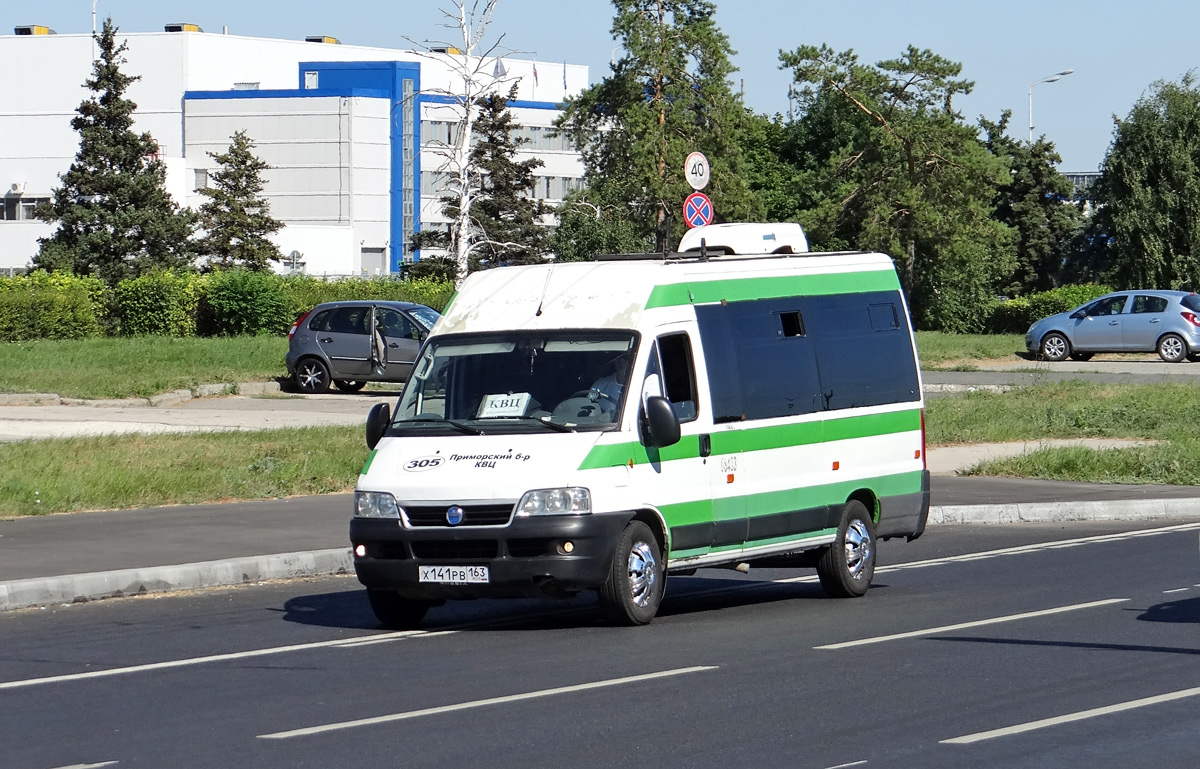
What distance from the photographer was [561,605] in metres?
11.9

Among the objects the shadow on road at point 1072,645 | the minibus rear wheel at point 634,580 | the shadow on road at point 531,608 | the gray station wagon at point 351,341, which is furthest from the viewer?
the gray station wagon at point 351,341

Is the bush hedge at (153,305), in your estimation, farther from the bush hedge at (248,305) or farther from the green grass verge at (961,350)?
the green grass verge at (961,350)

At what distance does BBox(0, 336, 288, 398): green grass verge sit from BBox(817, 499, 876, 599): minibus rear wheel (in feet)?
64.9

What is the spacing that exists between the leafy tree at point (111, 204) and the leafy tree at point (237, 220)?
14112mm

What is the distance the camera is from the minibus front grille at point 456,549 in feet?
33.3

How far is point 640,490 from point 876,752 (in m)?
3.89

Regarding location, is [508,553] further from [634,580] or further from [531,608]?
[531,608]

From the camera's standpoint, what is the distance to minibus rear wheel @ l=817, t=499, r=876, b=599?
39.9 feet

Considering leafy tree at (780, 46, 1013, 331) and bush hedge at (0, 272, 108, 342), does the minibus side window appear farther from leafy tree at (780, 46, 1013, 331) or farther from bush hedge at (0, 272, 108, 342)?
leafy tree at (780, 46, 1013, 331)

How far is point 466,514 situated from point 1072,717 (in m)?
3.95

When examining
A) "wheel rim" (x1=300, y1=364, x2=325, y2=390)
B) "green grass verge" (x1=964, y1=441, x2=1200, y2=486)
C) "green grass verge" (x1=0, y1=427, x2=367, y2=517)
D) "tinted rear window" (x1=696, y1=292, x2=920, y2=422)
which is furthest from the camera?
"wheel rim" (x1=300, y1=364, x2=325, y2=390)

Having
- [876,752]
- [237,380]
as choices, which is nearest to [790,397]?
[876,752]

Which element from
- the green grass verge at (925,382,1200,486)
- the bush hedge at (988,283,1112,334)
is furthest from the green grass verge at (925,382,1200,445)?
the bush hedge at (988,283,1112,334)

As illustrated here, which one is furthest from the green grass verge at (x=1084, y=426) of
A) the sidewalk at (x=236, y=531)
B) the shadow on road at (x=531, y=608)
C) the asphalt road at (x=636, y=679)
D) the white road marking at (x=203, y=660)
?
the white road marking at (x=203, y=660)
